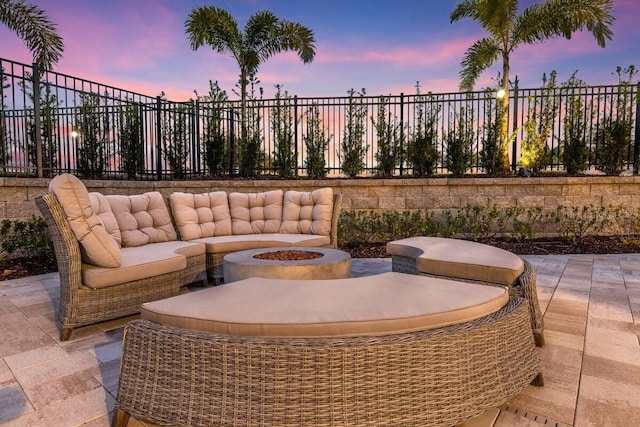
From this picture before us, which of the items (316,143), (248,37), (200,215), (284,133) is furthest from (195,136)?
(200,215)

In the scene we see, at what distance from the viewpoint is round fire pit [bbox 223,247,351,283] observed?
3223 millimetres

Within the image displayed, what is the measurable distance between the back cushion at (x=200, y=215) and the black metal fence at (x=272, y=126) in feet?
12.3

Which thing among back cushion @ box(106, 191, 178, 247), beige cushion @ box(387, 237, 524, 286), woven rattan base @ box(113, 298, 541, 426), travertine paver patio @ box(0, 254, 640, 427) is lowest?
travertine paver patio @ box(0, 254, 640, 427)

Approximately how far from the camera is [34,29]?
8.01 metres

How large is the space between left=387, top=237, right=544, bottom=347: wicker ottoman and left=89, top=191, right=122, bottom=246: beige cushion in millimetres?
2765

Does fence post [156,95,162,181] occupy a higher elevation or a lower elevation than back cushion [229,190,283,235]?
higher

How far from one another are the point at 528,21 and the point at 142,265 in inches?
364

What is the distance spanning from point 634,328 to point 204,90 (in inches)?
337

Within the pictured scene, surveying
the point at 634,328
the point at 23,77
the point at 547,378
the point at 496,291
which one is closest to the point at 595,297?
the point at 634,328

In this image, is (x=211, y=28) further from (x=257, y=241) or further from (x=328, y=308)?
(x=328, y=308)

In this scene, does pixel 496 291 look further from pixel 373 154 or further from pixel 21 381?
pixel 373 154

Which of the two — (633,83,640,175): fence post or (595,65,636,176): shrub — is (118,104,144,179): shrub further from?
(633,83,640,175): fence post

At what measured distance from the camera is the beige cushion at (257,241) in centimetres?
439

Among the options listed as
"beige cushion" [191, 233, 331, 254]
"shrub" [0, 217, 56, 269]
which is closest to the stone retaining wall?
"shrub" [0, 217, 56, 269]
